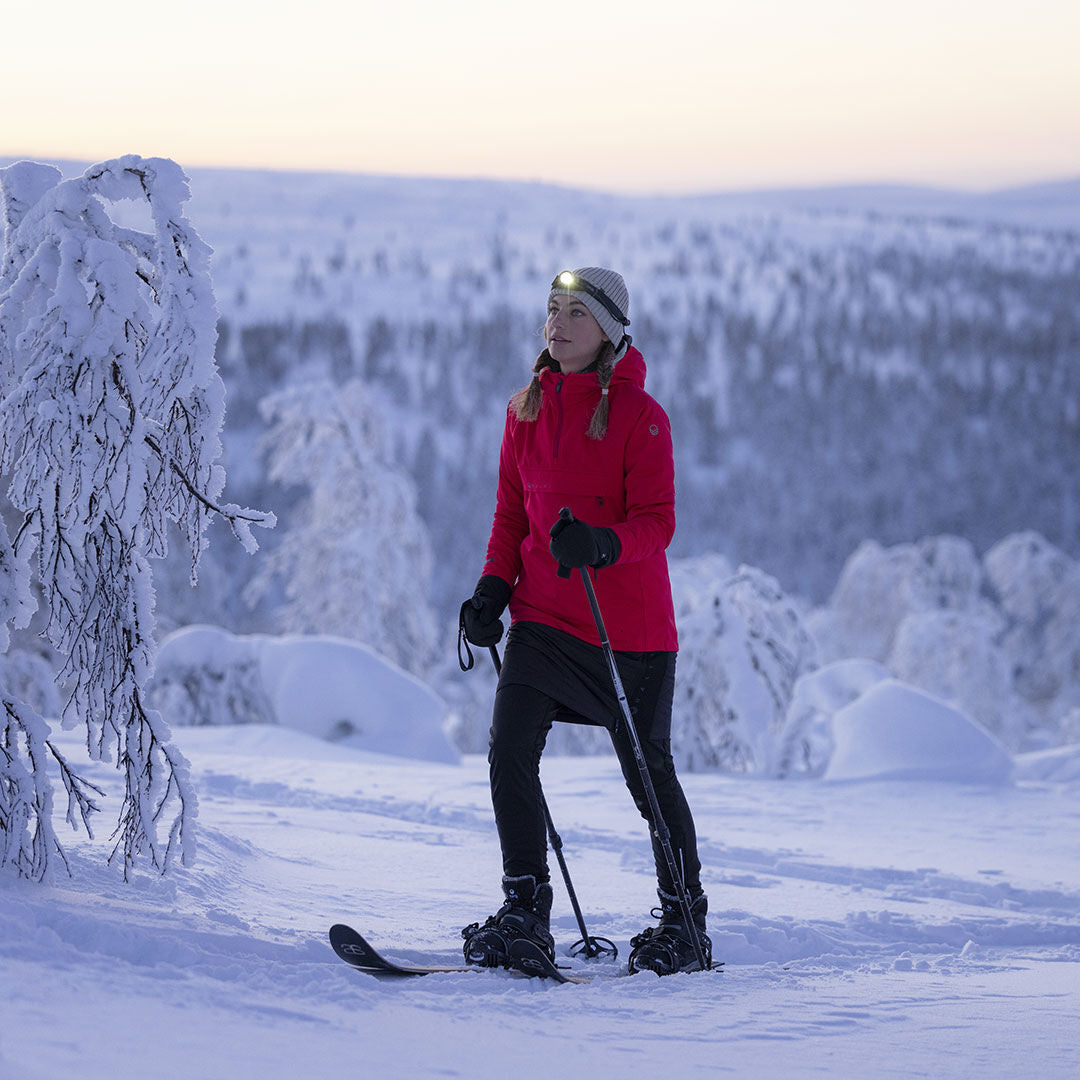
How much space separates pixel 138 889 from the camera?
3.30 meters

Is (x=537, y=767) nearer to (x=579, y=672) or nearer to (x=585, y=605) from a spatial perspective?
(x=579, y=672)

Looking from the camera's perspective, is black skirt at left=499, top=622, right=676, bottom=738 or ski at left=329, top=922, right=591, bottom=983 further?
black skirt at left=499, top=622, right=676, bottom=738

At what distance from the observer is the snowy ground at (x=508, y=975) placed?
7.17ft

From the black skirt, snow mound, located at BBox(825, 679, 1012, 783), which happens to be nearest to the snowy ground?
the black skirt

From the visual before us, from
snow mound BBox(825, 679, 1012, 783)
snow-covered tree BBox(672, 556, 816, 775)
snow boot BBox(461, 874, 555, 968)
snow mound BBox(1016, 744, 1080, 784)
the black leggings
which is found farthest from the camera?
snow-covered tree BBox(672, 556, 816, 775)

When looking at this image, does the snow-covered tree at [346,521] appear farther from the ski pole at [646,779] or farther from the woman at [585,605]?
the ski pole at [646,779]

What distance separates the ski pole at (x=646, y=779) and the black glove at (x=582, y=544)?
48 millimetres

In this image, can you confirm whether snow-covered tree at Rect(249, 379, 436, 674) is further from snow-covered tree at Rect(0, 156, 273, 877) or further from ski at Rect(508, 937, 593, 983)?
ski at Rect(508, 937, 593, 983)

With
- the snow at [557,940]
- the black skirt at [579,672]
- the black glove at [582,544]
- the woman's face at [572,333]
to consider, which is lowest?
the snow at [557,940]

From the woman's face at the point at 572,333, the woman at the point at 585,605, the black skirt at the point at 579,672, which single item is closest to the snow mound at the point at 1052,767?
the woman at the point at 585,605

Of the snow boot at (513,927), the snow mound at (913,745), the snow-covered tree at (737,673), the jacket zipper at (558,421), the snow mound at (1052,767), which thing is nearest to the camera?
the snow boot at (513,927)

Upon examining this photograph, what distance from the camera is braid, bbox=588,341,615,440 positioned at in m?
3.24

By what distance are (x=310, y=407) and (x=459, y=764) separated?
1218cm

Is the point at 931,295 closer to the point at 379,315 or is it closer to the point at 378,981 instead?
the point at 379,315
